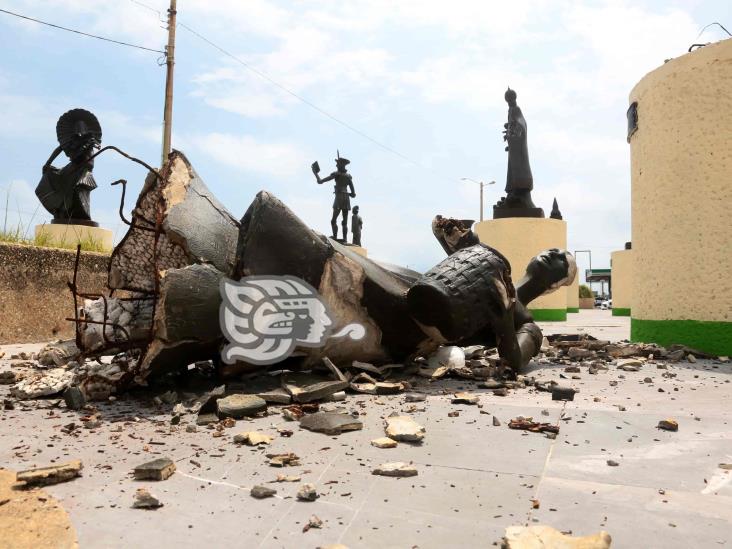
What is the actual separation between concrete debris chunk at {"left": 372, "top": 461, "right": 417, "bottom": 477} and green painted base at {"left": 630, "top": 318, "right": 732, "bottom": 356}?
13.2 feet

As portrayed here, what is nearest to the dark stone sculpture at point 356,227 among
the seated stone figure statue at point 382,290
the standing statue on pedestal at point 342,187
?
the standing statue on pedestal at point 342,187

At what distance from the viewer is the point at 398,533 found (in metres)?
1.32

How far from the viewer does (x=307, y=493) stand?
1495 mm

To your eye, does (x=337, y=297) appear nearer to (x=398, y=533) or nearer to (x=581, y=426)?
(x=581, y=426)

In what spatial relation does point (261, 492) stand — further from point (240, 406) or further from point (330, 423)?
point (240, 406)

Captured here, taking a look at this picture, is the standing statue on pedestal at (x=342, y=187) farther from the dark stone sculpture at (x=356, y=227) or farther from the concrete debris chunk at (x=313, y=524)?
the concrete debris chunk at (x=313, y=524)

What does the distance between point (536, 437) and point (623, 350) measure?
282 centimetres

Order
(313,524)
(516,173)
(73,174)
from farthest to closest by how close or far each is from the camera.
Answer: (516,173)
(73,174)
(313,524)

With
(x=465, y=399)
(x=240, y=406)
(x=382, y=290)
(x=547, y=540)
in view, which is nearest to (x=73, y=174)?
(x=382, y=290)

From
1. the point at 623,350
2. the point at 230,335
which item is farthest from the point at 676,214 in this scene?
the point at 230,335

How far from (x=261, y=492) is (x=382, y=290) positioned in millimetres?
1690

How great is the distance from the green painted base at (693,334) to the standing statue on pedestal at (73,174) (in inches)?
323

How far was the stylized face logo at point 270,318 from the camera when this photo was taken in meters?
2.77

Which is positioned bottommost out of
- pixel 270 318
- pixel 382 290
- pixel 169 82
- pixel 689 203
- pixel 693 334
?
pixel 693 334
